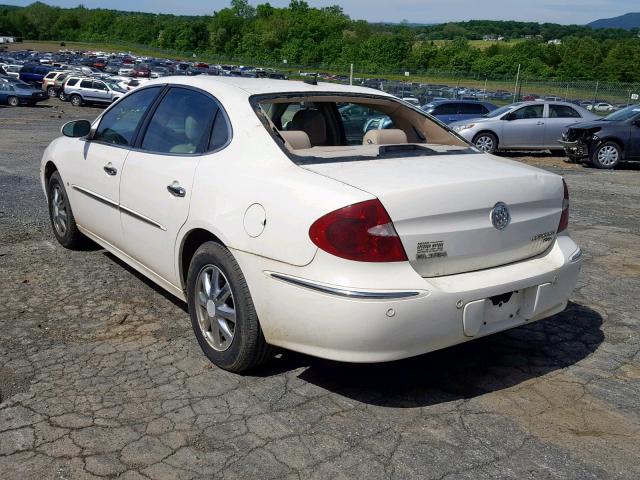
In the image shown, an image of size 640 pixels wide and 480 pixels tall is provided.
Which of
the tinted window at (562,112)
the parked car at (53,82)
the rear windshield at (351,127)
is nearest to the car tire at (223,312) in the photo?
the rear windshield at (351,127)

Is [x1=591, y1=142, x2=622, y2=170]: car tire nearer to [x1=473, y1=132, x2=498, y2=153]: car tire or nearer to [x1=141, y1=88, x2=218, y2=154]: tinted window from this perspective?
[x1=473, y1=132, x2=498, y2=153]: car tire

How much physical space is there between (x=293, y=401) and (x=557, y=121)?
1614cm

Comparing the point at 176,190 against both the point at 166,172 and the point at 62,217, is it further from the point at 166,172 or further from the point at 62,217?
the point at 62,217

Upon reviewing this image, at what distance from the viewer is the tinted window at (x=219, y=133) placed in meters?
3.83

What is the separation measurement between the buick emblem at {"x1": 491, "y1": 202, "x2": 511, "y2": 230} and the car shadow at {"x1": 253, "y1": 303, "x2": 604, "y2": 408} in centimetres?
91

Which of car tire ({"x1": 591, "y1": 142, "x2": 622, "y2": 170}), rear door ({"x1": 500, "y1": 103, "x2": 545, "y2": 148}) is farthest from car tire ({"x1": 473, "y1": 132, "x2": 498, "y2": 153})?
car tire ({"x1": 591, "y1": 142, "x2": 622, "y2": 170})

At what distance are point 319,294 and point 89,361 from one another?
1.57m

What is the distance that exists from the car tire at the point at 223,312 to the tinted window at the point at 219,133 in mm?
595

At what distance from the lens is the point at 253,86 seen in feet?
13.7

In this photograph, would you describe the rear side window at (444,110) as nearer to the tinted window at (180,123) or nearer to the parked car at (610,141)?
the parked car at (610,141)

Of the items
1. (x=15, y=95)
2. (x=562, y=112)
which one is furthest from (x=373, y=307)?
(x=15, y=95)

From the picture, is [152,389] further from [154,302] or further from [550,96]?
[550,96]

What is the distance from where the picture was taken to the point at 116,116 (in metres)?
5.06

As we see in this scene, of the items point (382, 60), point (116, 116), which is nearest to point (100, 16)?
point (382, 60)
